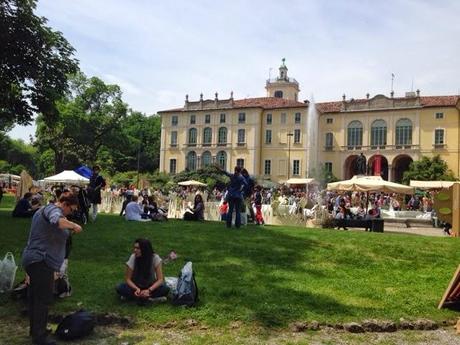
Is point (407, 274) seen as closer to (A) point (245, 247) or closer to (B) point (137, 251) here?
(A) point (245, 247)

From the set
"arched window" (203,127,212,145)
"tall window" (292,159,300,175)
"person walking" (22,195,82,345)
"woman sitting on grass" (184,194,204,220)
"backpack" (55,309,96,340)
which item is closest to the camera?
"person walking" (22,195,82,345)

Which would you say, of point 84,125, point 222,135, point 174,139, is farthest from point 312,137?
point 84,125

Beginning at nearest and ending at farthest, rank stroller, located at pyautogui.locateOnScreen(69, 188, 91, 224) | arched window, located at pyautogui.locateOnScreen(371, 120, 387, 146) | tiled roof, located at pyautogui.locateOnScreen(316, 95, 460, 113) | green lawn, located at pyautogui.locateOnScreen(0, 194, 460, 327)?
green lawn, located at pyautogui.locateOnScreen(0, 194, 460, 327), stroller, located at pyautogui.locateOnScreen(69, 188, 91, 224), tiled roof, located at pyautogui.locateOnScreen(316, 95, 460, 113), arched window, located at pyautogui.locateOnScreen(371, 120, 387, 146)

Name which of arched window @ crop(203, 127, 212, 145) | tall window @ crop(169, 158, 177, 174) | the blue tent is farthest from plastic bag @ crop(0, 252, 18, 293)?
tall window @ crop(169, 158, 177, 174)

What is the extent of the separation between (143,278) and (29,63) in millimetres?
12806

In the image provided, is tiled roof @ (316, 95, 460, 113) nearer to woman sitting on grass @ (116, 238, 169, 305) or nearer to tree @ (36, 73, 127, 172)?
tree @ (36, 73, 127, 172)

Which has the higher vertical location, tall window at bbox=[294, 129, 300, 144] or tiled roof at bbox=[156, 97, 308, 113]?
tiled roof at bbox=[156, 97, 308, 113]

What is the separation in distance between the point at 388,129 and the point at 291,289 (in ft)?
175

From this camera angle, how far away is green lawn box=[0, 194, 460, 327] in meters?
7.27

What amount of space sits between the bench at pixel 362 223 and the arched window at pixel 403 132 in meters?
42.4

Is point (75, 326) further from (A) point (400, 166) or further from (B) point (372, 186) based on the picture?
(A) point (400, 166)

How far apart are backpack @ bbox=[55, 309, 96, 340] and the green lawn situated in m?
0.83

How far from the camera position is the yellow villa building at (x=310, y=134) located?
187ft

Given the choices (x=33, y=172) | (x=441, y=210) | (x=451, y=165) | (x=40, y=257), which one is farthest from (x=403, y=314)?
(x=33, y=172)
